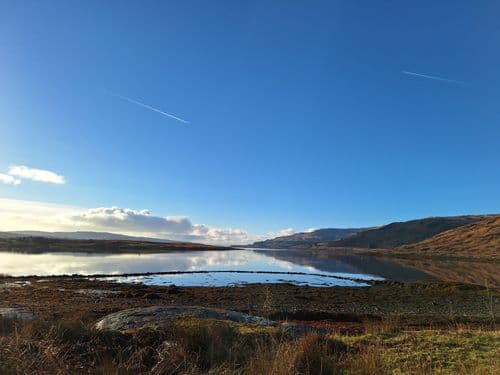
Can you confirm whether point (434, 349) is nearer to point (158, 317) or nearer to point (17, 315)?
point (158, 317)

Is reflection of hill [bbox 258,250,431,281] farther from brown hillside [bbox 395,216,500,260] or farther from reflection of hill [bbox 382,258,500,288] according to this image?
brown hillside [bbox 395,216,500,260]

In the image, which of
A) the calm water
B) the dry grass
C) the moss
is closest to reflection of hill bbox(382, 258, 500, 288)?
the calm water

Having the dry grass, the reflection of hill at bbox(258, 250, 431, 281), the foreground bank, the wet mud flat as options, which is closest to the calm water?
the reflection of hill at bbox(258, 250, 431, 281)

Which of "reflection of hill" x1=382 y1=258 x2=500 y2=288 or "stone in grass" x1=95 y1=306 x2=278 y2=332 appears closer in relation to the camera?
"stone in grass" x1=95 y1=306 x2=278 y2=332

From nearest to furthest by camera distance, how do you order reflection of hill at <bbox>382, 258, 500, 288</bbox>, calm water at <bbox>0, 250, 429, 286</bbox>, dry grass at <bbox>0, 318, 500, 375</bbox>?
dry grass at <bbox>0, 318, 500, 375</bbox> → calm water at <bbox>0, 250, 429, 286</bbox> → reflection of hill at <bbox>382, 258, 500, 288</bbox>

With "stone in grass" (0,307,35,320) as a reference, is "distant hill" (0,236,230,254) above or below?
below

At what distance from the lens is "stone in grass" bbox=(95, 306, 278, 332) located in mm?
12734

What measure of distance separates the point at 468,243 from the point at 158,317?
176 meters

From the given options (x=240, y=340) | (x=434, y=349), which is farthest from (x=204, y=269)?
(x=240, y=340)

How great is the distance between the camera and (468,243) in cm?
16288

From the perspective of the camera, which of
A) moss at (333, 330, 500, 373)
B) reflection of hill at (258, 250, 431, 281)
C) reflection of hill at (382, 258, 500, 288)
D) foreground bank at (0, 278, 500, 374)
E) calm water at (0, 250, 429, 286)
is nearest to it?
foreground bank at (0, 278, 500, 374)

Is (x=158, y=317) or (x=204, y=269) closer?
(x=158, y=317)

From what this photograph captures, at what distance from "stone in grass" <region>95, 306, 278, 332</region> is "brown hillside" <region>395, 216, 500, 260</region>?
13468 cm

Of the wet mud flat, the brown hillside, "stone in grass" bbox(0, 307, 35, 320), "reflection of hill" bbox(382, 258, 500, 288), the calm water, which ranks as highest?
the brown hillside
